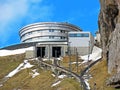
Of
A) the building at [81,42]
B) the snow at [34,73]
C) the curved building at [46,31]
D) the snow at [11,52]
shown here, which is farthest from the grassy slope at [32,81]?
the curved building at [46,31]

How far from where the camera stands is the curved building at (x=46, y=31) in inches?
7215

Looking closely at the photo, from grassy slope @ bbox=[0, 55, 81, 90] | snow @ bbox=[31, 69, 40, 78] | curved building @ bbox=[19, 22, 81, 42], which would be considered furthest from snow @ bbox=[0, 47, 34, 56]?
snow @ bbox=[31, 69, 40, 78]

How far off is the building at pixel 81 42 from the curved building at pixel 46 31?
2583 cm

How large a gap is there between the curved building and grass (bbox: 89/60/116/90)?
64173 millimetres

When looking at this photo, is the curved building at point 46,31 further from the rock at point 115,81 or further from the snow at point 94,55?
the rock at point 115,81

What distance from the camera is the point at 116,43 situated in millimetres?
93500

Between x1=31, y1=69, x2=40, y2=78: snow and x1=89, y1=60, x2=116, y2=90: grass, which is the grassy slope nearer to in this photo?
x1=31, y1=69, x2=40, y2=78: snow

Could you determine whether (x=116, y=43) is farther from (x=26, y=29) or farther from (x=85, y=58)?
(x=26, y=29)

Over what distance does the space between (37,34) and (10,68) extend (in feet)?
179

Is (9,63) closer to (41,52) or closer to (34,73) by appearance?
(41,52)

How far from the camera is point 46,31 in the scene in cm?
18938

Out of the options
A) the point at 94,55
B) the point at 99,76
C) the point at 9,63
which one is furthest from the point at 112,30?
the point at 9,63

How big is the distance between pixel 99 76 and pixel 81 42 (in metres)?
51.1

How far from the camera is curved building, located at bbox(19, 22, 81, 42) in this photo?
18325 cm
